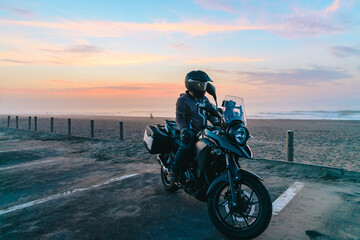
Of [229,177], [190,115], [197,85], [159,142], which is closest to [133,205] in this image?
[159,142]

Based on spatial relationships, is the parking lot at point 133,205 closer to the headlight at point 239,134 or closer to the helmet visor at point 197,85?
the headlight at point 239,134

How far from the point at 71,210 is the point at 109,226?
3.14 feet

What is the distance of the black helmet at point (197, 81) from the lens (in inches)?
158

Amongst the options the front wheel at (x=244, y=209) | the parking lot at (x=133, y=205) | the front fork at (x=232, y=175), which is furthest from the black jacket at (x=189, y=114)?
the parking lot at (x=133, y=205)

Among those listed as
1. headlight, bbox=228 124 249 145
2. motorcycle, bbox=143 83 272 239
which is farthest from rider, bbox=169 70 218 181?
headlight, bbox=228 124 249 145

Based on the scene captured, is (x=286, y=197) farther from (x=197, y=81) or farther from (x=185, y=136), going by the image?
(x=197, y=81)

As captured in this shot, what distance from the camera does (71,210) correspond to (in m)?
4.06

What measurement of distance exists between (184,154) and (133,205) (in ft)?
4.14

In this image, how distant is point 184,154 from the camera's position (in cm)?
Result: 391

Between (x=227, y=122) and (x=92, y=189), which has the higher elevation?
(x=227, y=122)

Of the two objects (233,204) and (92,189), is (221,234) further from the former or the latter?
(92,189)

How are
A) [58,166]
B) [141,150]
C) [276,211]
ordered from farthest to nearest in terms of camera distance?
[141,150]
[58,166]
[276,211]

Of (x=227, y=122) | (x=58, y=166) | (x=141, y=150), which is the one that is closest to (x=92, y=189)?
(x=58, y=166)

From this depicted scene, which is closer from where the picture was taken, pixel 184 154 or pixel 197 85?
pixel 184 154
